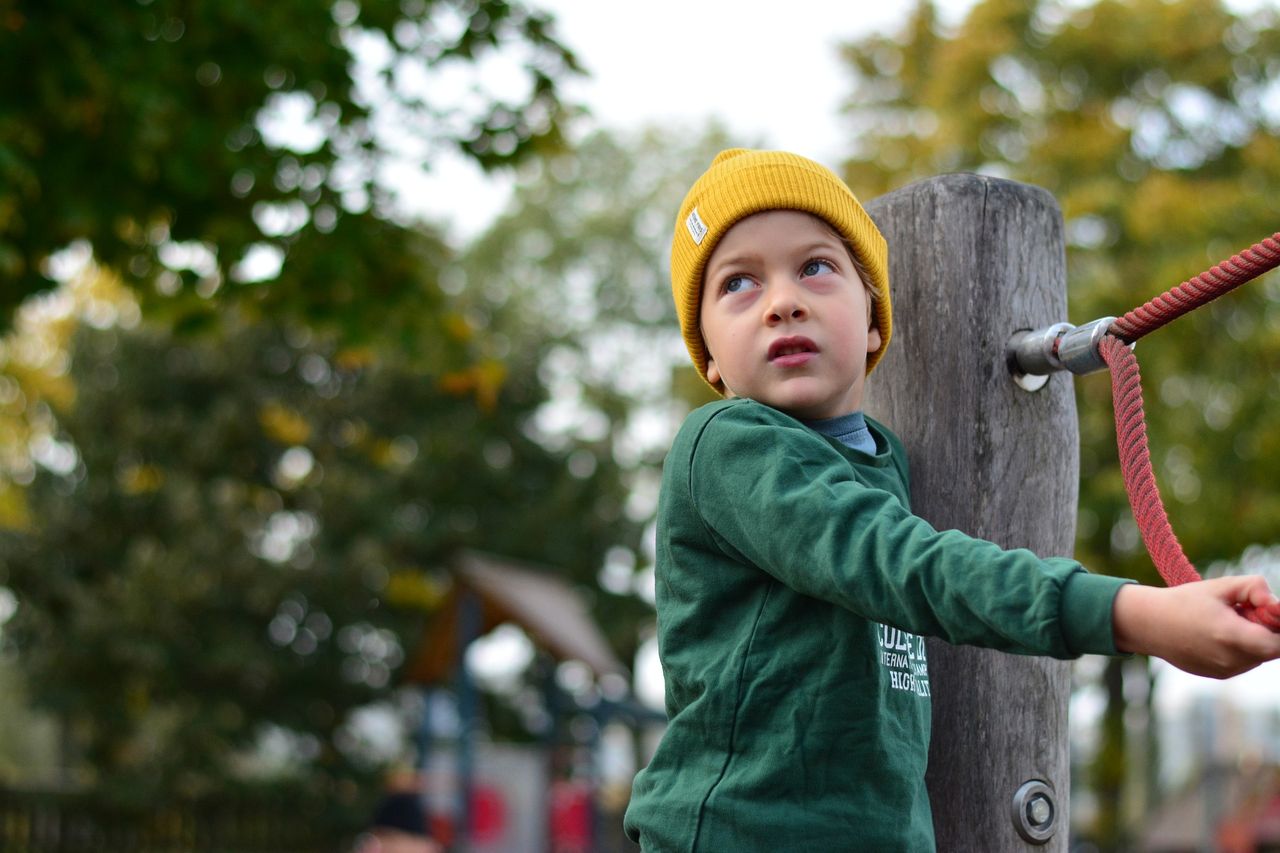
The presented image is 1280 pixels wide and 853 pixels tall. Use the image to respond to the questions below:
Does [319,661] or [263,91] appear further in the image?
[319,661]

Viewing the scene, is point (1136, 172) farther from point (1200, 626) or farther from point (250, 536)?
point (1200, 626)

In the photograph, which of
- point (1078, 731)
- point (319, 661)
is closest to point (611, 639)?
point (319, 661)

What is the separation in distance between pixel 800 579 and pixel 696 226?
508 mm

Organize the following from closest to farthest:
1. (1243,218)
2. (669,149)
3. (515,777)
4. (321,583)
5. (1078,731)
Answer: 1. (515,777)
2. (1243,218)
3. (321,583)
4. (1078,731)
5. (669,149)

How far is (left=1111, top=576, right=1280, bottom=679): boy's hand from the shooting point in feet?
3.56

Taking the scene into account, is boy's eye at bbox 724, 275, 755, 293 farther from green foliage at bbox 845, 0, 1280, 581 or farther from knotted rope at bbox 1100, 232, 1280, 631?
green foliage at bbox 845, 0, 1280, 581

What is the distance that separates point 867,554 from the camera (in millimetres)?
1319

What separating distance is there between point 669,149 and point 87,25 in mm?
20735

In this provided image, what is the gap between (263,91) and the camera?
6492 millimetres

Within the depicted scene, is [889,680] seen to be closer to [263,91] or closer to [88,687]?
[263,91]

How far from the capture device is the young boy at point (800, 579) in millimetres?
1238

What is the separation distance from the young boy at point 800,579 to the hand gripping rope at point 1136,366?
0.40 ft

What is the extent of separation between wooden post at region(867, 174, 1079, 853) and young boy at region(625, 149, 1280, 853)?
0.24 metres

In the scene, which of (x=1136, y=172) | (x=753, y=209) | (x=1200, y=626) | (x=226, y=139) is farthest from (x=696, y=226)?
(x=1136, y=172)
